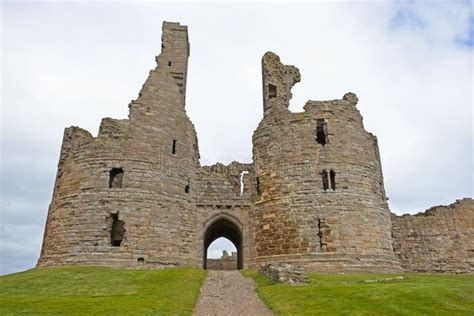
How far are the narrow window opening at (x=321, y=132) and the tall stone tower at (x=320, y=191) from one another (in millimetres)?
57

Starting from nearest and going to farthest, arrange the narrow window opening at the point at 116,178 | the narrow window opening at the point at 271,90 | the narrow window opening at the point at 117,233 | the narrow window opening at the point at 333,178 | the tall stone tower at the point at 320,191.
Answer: the tall stone tower at the point at 320,191
the narrow window opening at the point at 117,233
the narrow window opening at the point at 116,178
the narrow window opening at the point at 333,178
the narrow window opening at the point at 271,90

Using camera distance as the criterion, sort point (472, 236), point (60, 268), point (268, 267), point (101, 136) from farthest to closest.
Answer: point (472, 236)
point (101, 136)
point (60, 268)
point (268, 267)

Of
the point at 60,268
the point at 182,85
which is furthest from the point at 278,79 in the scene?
the point at 60,268

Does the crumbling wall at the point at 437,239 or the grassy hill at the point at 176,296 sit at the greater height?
the crumbling wall at the point at 437,239

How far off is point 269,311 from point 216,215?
12.2 meters

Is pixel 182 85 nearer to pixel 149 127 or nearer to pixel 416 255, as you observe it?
pixel 149 127

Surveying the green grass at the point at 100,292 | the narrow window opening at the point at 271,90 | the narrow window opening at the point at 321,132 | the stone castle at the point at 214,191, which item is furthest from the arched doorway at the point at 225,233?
the narrow window opening at the point at 271,90

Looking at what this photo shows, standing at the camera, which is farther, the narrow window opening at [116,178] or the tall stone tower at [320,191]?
the narrow window opening at [116,178]

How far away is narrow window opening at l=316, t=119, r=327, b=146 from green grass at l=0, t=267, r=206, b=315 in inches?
397

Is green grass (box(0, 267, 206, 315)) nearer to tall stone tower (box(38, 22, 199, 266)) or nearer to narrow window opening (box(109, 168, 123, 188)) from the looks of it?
tall stone tower (box(38, 22, 199, 266))

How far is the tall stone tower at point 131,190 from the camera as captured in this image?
63.9 feet

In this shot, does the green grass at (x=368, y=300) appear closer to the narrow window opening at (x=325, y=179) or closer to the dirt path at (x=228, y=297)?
the dirt path at (x=228, y=297)

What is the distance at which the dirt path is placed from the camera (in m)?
11.2

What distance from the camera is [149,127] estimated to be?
2208 centimetres
